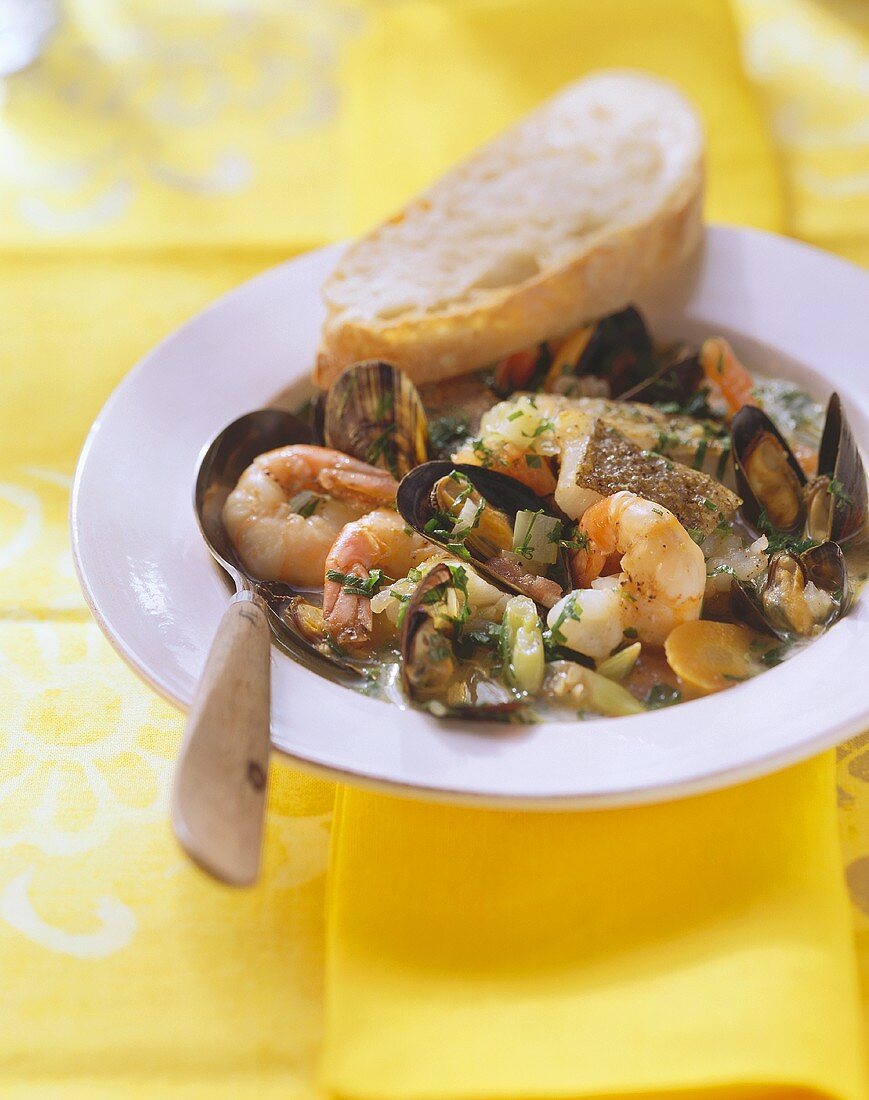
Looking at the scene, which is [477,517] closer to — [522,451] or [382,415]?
[522,451]

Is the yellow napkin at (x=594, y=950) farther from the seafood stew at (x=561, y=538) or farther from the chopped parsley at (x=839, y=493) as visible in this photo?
the chopped parsley at (x=839, y=493)

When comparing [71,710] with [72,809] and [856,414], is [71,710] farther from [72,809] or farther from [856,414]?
→ [856,414]

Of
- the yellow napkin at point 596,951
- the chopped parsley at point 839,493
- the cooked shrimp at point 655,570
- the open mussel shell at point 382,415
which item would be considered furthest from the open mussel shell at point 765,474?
the open mussel shell at point 382,415

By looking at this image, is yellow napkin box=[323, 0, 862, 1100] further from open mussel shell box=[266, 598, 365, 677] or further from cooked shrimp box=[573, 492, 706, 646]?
cooked shrimp box=[573, 492, 706, 646]

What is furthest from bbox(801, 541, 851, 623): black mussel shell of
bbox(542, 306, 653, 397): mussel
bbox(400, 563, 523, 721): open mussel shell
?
bbox(542, 306, 653, 397): mussel

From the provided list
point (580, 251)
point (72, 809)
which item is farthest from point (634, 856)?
point (580, 251)
